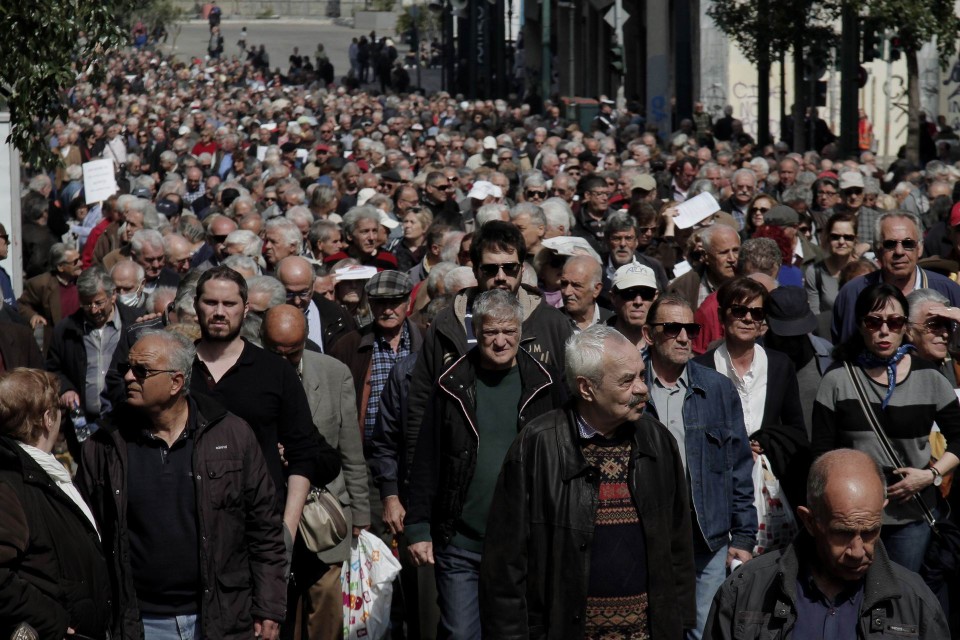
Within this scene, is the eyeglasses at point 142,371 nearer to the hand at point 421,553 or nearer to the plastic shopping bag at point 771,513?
the hand at point 421,553

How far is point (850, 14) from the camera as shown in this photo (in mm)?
23656

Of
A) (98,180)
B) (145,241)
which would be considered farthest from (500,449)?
(98,180)

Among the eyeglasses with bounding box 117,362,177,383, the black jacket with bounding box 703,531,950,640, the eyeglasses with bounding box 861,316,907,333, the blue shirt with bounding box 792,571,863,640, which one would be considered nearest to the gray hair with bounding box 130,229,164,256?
the eyeglasses with bounding box 117,362,177,383

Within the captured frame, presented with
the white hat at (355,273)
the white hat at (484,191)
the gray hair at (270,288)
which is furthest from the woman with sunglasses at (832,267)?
the white hat at (484,191)

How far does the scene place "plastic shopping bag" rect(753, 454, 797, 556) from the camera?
257 inches

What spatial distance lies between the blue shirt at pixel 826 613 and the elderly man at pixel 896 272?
13.6 feet

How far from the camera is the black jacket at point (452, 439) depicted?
632cm

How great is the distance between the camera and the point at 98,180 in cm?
1702

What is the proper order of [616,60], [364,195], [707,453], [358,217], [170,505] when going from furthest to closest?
[616,60], [364,195], [358,217], [707,453], [170,505]

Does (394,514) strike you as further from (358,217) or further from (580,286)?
(358,217)

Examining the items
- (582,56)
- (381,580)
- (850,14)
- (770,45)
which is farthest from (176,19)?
(381,580)

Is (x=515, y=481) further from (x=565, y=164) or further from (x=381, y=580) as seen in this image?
(x=565, y=164)

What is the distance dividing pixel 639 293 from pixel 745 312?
656mm

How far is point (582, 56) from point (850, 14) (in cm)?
3517
